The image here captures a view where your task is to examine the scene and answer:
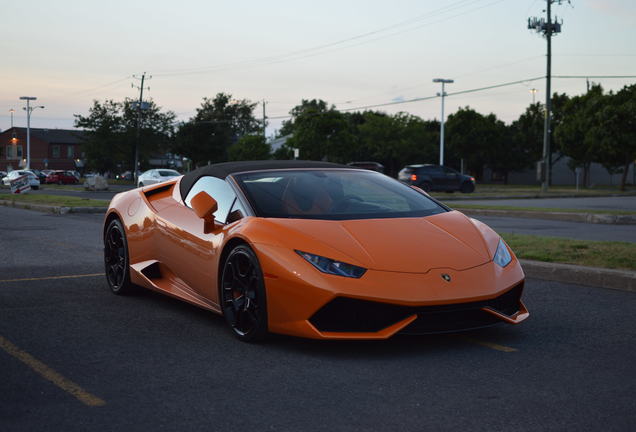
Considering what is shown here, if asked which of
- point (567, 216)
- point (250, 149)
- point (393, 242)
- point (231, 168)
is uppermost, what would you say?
point (250, 149)

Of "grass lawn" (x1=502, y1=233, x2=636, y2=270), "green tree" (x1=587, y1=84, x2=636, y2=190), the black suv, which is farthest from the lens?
"green tree" (x1=587, y1=84, x2=636, y2=190)

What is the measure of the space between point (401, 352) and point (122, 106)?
214 ft

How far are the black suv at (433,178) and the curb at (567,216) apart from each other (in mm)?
14931

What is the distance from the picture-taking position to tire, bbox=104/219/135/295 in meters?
6.83

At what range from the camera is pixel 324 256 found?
4645mm

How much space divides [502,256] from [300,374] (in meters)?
1.74

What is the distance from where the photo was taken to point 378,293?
14.6ft

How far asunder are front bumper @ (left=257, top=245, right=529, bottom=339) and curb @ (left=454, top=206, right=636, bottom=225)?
1405 centimetres

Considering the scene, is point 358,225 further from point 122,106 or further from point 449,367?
point 122,106

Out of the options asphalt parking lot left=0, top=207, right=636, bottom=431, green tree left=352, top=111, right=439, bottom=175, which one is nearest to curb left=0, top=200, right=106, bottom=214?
asphalt parking lot left=0, top=207, right=636, bottom=431

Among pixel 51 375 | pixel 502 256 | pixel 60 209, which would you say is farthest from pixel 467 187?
pixel 51 375

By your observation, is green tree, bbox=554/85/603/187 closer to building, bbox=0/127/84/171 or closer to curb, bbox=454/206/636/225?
curb, bbox=454/206/636/225

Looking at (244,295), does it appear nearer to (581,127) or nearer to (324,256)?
(324,256)

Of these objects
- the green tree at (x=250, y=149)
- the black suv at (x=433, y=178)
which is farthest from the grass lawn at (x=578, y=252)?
the green tree at (x=250, y=149)
